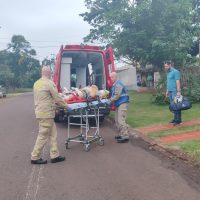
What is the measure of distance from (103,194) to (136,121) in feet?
23.8

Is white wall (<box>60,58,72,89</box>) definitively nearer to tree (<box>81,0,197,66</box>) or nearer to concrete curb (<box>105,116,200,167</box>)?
concrete curb (<box>105,116,200,167</box>)

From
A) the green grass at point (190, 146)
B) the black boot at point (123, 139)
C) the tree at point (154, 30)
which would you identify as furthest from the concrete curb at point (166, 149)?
the tree at point (154, 30)

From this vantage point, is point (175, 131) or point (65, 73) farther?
point (65, 73)

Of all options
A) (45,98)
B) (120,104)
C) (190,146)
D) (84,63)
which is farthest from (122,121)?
(84,63)

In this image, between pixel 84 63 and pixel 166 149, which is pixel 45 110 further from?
pixel 84 63

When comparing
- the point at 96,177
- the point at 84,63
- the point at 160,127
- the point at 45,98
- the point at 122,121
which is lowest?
the point at 96,177

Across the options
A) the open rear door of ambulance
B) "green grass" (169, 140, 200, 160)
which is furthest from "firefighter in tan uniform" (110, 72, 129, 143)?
the open rear door of ambulance

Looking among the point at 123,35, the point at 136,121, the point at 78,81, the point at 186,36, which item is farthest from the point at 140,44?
the point at 136,121

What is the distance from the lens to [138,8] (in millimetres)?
20312

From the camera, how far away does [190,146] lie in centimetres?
809

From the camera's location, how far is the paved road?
18.3 feet

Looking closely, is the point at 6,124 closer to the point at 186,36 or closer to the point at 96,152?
the point at 96,152

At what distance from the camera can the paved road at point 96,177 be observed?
558 cm

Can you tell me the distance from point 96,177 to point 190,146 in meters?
2.49
